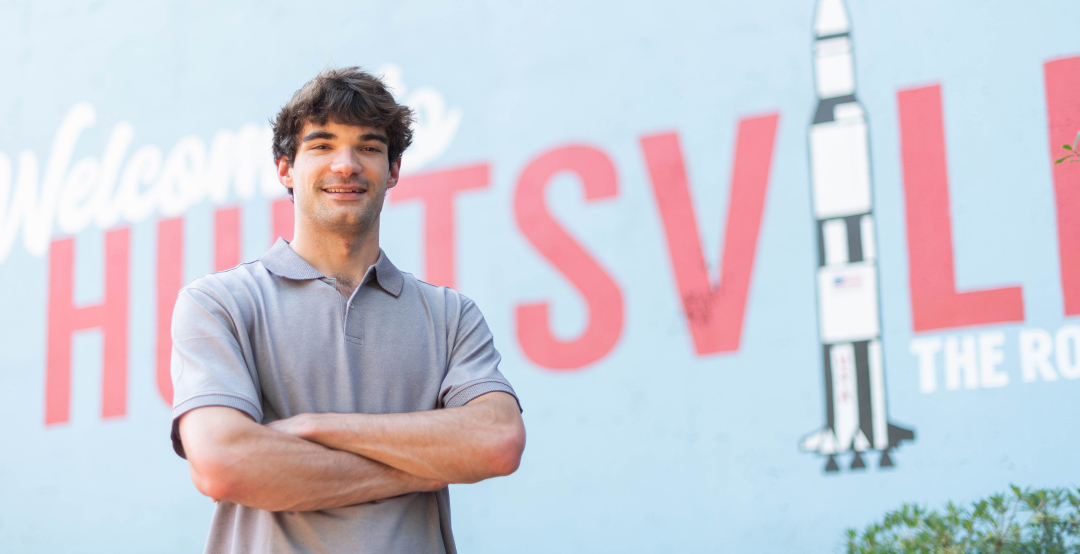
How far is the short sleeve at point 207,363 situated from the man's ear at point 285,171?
42cm

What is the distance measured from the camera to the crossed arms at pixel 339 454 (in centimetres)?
185

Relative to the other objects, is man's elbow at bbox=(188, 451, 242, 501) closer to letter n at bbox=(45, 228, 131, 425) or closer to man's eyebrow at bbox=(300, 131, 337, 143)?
man's eyebrow at bbox=(300, 131, 337, 143)

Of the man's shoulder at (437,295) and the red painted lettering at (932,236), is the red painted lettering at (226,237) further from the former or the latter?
the man's shoulder at (437,295)

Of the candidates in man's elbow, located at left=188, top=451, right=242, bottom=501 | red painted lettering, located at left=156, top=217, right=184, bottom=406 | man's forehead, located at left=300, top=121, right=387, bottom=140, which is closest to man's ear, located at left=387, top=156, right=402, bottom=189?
man's forehead, located at left=300, top=121, right=387, bottom=140

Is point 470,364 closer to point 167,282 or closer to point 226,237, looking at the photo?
point 226,237

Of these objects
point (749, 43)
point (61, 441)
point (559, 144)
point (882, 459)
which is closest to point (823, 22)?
point (749, 43)

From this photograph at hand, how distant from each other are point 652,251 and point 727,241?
14.0 inches

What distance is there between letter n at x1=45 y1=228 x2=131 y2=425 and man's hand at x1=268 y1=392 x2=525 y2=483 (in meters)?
4.40

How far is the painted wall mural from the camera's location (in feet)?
14.4

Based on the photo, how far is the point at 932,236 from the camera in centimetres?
448

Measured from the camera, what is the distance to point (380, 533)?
1.93 metres

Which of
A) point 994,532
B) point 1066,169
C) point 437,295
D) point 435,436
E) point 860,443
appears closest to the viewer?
point 435,436

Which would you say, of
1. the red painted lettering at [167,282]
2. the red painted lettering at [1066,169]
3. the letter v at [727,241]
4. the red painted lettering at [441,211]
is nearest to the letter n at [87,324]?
the red painted lettering at [167,282]

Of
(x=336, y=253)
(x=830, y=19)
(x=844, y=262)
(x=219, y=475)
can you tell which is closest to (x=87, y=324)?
(x=844, y=262)
